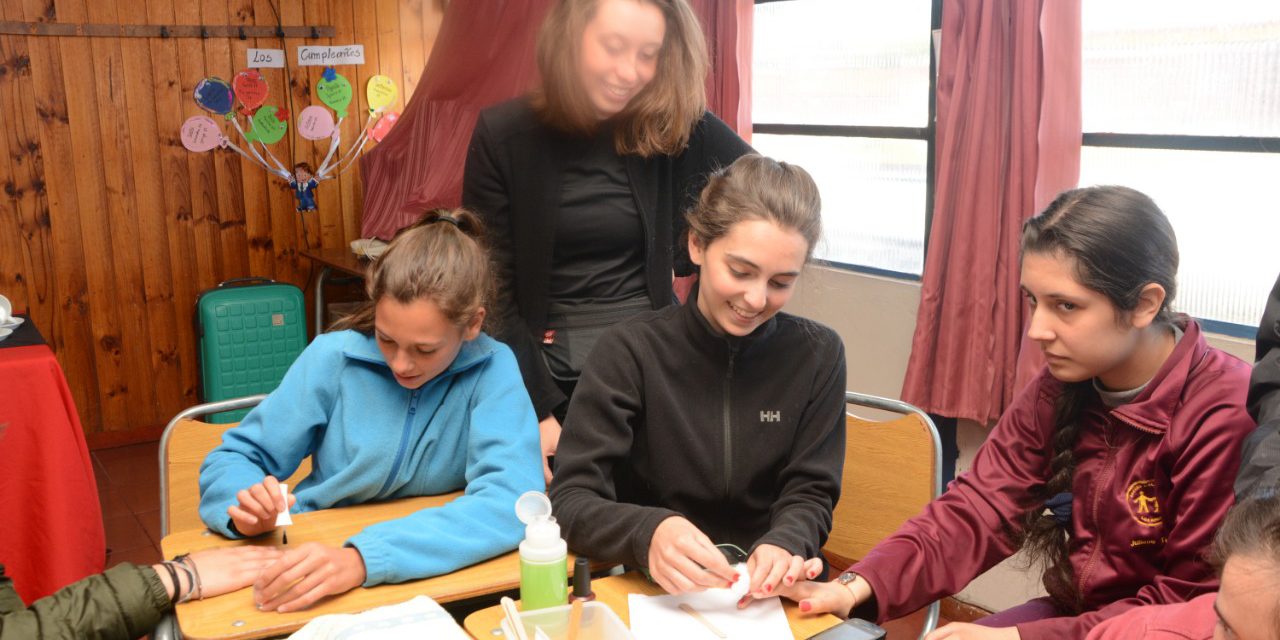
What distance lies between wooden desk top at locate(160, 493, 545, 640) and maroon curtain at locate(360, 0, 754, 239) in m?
2.07

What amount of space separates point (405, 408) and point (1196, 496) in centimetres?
112

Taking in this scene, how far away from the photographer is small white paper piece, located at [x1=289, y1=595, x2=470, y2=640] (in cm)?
113

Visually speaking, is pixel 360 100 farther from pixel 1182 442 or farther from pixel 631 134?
pixel 1182 442

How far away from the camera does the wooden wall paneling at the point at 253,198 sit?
14.0 ft

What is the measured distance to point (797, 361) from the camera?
5.06ft

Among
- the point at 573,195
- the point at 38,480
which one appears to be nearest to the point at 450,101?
the point at 38,480

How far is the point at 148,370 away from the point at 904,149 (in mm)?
3153

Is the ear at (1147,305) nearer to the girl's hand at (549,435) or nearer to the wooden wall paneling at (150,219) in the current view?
the girl's hand at (549,435)

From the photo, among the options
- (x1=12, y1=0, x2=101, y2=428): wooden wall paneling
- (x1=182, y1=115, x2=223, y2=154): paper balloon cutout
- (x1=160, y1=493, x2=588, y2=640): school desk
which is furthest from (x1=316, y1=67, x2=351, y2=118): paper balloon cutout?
(x1=160, y1=493, x2=588, y2=640): school desk

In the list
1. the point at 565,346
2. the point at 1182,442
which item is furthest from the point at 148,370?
the point at 1182,442

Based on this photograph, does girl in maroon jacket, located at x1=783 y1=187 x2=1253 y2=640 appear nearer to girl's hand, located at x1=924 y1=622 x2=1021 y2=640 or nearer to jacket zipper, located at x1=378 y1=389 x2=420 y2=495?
girl's hand, located at x1=924 y1=622 x2=1021 y2=640

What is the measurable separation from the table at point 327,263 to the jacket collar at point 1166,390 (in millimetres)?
3026

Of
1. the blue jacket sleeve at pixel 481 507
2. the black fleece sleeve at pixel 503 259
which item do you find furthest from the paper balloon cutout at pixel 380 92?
the blue jacket sleeve at pixel 481 507

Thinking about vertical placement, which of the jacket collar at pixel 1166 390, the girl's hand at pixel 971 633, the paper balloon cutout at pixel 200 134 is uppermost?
the paper balloon cutout at pixel 200 134
